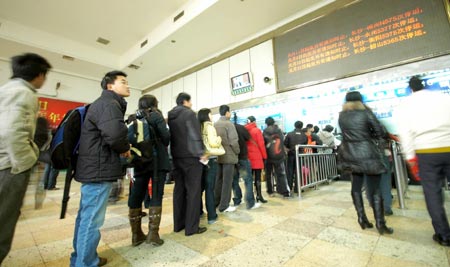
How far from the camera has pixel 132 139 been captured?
72.9 inches

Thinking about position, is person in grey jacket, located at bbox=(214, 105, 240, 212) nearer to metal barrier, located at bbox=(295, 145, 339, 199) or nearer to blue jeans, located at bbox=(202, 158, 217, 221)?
blue jeans, located at bbox=(202, 158, 217, 221)

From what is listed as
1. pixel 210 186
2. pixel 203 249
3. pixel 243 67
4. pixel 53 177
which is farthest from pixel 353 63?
pixel 53 177

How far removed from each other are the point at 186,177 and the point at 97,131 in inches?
39.6

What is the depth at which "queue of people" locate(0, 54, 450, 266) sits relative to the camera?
4.11ft

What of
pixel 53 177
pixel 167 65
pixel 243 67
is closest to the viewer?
pixel 53 177

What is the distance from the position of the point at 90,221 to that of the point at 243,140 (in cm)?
227

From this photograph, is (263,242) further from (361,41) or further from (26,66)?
(361,41)

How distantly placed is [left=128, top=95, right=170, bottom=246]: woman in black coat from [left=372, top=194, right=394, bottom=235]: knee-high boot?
84.5 inches

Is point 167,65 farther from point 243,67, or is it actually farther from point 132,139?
point 132,139

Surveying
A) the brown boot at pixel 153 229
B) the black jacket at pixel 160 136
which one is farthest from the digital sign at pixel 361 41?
the brown boot at pixel 153 229

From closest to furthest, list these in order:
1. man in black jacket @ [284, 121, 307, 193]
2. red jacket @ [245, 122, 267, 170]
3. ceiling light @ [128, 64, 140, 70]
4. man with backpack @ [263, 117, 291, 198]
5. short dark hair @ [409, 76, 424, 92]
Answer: short dark hair @ [409, 76, 424, 92] → red jacket @ [245, 122, 267, 170] → man with backpack @ [263, 117, 291, 198] → man in black jacket @ [284, 121, 307, 193] → ceiling light @ [128, 64, 140, 70]

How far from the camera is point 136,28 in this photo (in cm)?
632

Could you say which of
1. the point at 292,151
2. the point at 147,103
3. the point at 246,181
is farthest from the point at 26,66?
the point at 292,151

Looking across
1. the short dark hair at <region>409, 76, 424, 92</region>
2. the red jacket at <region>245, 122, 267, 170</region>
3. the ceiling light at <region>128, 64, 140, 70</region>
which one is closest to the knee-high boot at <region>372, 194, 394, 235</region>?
the short dark hair at <region>409, 76, 424, 92</region>
